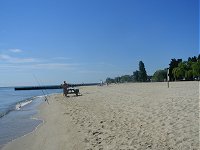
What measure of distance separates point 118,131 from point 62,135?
2.52m

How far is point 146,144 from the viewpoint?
8312mm

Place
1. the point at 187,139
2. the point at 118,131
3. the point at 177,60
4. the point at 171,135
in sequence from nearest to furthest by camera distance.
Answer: the point at 187,139
the point at 171,135
the point at 118,131
the point at 177,60

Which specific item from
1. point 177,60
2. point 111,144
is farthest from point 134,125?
point 177,60

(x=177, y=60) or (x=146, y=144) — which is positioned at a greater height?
(x=177, y=60)

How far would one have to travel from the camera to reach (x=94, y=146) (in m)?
8.93

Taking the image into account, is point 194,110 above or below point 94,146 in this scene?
above

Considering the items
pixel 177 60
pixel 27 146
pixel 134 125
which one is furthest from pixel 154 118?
pixel 177 60

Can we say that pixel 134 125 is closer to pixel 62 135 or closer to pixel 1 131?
pixel 62 135

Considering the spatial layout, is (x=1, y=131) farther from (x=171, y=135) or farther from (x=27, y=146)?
(x=171, y=135)

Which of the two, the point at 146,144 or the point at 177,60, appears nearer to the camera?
the point at 146,144

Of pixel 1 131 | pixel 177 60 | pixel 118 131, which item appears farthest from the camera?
pixel 177 60

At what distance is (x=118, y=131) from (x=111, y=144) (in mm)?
1608

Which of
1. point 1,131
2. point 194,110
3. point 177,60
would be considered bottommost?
point 1,131

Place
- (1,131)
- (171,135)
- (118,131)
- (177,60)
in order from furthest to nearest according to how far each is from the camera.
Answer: (177,60) < (1,131) < (118,131) < (171,135)
